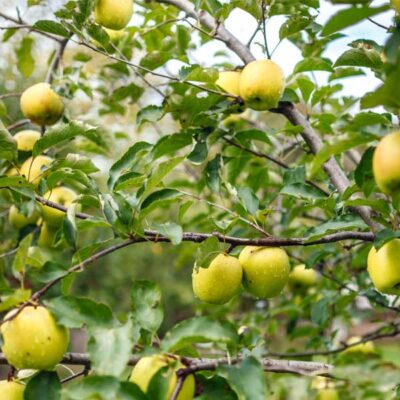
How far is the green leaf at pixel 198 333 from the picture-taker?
63 cm

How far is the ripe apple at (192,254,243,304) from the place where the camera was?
2.97ft

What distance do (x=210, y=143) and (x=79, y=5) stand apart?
0.35 m

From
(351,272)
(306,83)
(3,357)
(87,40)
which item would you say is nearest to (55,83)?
(87,40)

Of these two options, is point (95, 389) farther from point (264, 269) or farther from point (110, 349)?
point (264, 269)

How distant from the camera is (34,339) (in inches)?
26.7

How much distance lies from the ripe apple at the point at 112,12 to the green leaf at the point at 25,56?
22.5 inches

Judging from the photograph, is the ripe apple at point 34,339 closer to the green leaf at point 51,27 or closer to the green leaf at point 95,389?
the green leaf at point 95,389

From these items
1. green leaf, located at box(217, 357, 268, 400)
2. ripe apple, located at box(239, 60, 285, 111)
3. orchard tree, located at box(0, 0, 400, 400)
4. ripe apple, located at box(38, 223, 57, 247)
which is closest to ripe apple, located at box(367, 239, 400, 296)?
orchard tree, located at box(0, 0, 400, 400)

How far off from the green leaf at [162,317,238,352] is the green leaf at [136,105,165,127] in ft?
2.17

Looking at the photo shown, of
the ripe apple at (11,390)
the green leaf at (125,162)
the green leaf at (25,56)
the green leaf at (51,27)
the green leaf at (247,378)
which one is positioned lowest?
the ripe apple at (11,390)

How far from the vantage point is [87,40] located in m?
1.12

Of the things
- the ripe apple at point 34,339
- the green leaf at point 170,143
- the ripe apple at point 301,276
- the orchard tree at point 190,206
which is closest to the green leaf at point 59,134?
the orchard tree at point 190,206

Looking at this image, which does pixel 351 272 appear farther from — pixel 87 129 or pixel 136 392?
pixel 136 392

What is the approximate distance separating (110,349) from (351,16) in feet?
1.34
